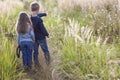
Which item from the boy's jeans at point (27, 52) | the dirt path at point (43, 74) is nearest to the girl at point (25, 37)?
the boy's jeans at point (27, 52)

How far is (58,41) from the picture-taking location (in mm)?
7492

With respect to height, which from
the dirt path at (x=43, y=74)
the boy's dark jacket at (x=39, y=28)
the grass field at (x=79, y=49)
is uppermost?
the boy's dark jacket at (x=39, y=28)

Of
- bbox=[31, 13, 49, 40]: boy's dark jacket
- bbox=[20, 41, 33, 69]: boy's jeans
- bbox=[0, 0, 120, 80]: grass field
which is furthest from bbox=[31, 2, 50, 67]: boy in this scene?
bbox=[0, 0, 120, 80]: grass field

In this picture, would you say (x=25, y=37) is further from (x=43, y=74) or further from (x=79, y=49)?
(x=79, y=49)

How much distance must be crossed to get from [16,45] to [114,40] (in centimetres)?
215

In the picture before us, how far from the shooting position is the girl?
19.7ft

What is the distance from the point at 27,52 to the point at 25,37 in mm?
280

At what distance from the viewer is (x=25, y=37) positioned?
6.05 m

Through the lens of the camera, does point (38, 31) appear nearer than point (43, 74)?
No

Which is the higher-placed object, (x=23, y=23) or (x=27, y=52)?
(x=23, y=23)

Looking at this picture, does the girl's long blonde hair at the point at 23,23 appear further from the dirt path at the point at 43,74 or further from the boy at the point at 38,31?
the dirt path at the point at 43,74

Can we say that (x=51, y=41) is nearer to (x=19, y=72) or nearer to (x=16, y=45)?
(x=16, y=45)

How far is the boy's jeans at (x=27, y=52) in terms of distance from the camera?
601cm

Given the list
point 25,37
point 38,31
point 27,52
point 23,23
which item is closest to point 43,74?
point 27,52
